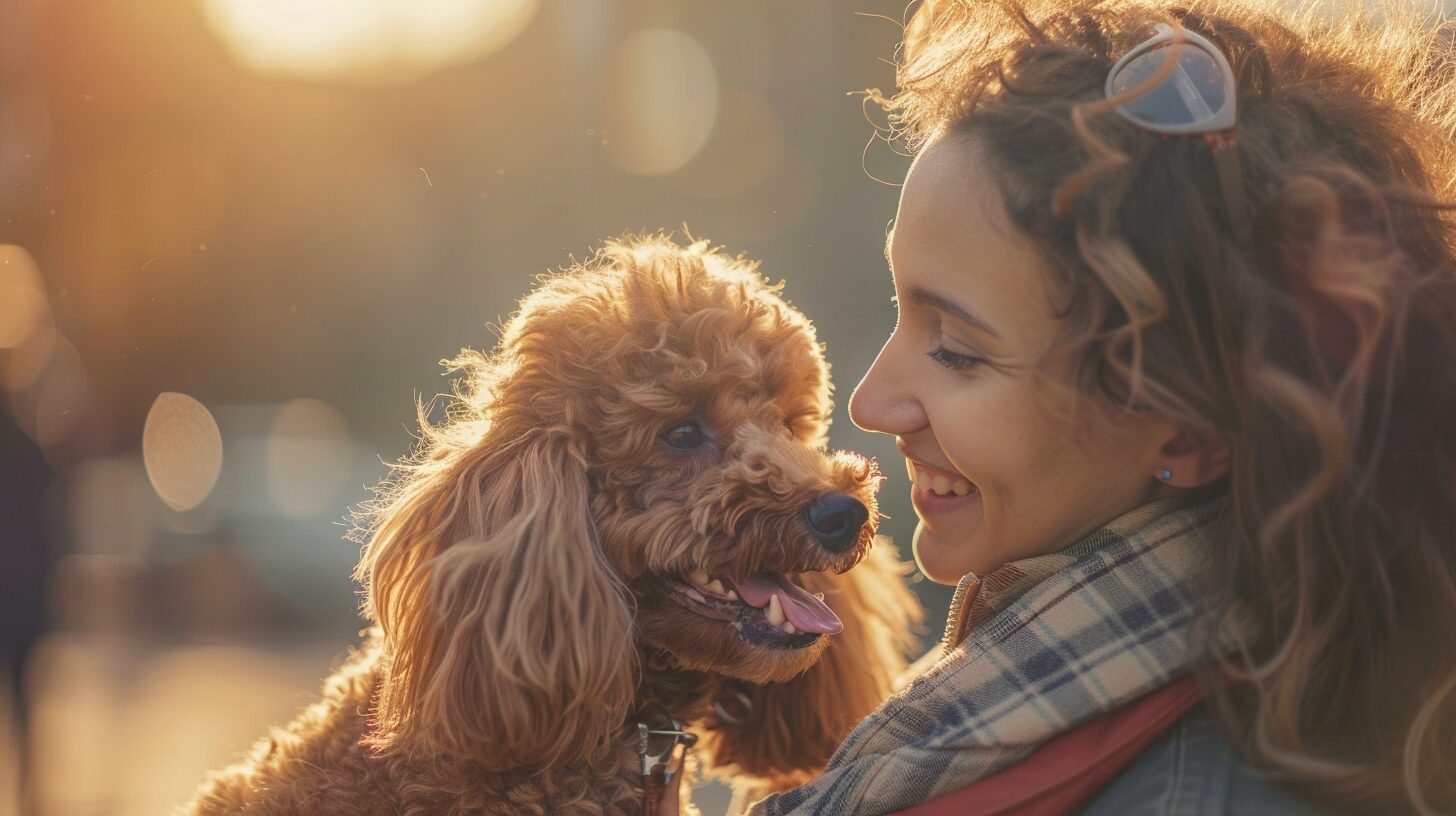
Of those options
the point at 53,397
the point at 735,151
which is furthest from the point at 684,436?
the point at 735,151

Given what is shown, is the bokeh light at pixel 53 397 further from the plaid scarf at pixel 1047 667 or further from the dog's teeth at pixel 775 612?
the plaid scarf at pixel 1047 667

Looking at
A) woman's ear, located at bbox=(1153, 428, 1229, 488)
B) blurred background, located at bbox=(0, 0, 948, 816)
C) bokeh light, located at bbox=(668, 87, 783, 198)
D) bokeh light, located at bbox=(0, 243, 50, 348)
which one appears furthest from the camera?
bokeh light, located at bbox=(668, 87, 783, 198)

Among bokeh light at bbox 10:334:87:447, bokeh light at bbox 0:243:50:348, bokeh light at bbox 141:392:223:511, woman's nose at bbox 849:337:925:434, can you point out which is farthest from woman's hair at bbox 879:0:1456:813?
bokeh light at bbox 141:392:223:511

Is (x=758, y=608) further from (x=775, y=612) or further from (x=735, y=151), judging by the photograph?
(x=735, y=151)

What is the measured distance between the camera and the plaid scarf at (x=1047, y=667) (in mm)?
1504

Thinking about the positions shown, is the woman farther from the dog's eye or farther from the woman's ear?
the dog's eye

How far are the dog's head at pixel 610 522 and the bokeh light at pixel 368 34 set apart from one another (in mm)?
1754

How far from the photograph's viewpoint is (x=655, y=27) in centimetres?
1387

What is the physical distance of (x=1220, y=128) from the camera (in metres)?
1.52

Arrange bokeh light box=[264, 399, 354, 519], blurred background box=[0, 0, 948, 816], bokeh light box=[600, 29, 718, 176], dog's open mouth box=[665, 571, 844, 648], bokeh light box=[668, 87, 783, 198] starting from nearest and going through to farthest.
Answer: dog's open mouth box=[665, 571, 844, 648] → blurred background box=[0, 0, 948, 816] → bokeh light box=[264, 399, 354, 519] → bokeh light box=[600, 29, 718, 176] → bokeh light box=[668, 87, 783, 198]

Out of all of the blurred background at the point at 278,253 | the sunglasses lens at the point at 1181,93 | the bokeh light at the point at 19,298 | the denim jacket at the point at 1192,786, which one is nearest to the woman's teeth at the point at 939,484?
the denim jacket at the point at 1192,786

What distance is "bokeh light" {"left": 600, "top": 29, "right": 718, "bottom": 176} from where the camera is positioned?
11305 mm

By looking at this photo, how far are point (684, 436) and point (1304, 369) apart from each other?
1.09 m

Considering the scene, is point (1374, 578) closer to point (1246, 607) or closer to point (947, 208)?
point (1246, 607)
